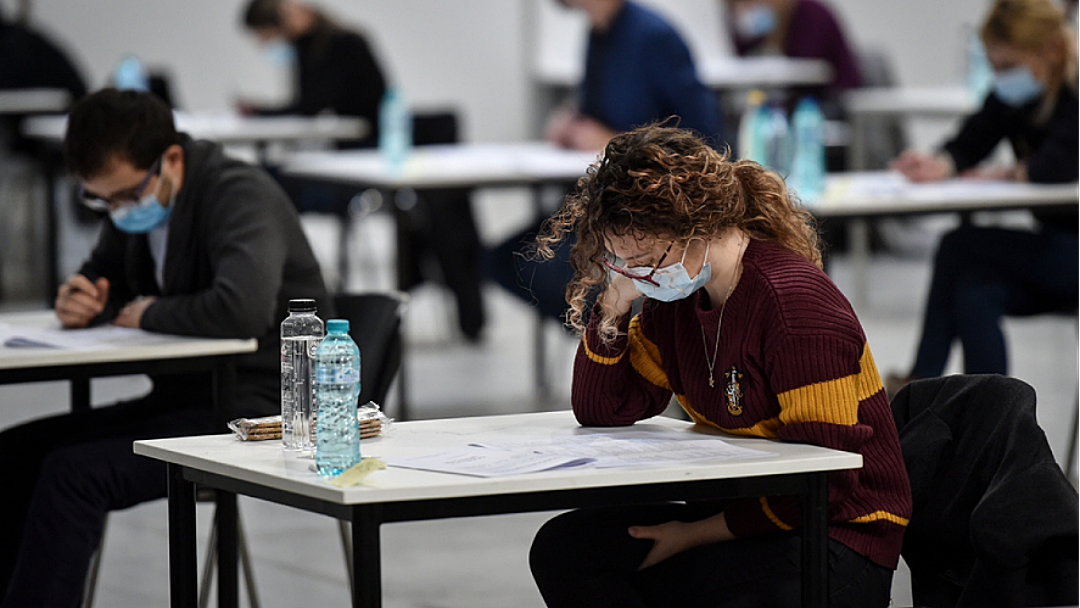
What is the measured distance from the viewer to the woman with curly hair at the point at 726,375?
199 cm

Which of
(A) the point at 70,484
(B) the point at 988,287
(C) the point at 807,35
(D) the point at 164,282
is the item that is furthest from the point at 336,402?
(C) the point at 807,35

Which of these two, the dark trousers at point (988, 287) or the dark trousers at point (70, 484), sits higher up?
the dark trousers at point (988, 287)

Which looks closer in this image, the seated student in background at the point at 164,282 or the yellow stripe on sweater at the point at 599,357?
the yellow stripe on sweater at the point at 599,357

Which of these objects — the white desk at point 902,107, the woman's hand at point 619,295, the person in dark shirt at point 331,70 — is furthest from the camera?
the person in dark shirt at point 331,70

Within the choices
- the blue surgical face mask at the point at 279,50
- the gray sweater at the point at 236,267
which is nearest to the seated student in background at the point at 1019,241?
the gray sweater at the point at 236,267

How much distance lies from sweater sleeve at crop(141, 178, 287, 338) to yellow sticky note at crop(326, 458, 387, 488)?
1112 millimetres

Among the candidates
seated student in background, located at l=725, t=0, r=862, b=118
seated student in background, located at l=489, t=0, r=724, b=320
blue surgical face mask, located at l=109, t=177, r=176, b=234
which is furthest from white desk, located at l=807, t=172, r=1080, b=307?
seated student in background, located at l=725, t=0, r=862, b=118

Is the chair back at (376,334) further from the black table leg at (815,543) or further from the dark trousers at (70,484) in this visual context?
the black table leg at (815,543)

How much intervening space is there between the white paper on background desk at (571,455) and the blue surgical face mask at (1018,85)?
255 cm

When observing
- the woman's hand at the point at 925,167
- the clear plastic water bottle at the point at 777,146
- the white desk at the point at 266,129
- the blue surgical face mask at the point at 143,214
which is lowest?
the blue surgical face mask at the point at 143,214

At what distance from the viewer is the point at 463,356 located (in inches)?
248

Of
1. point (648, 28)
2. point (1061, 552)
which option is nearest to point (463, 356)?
point (648, 28)

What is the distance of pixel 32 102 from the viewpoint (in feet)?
24.8

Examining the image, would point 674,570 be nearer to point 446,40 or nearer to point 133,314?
point 133,314
